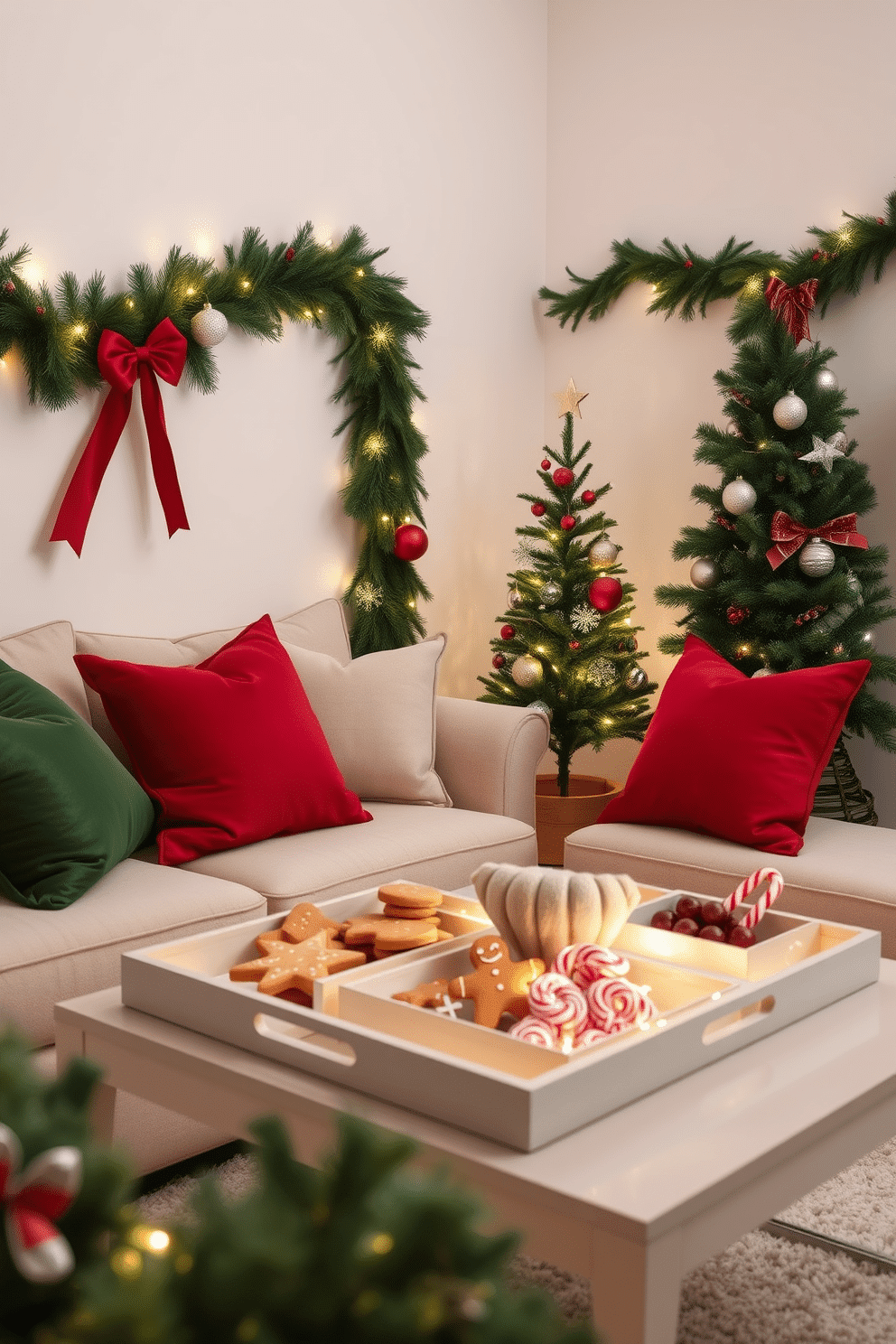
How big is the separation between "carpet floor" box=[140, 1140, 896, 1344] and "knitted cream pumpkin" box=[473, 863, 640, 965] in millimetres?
479

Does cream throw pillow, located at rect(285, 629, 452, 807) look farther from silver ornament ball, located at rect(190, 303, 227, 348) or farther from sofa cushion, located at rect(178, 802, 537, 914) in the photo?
silver ornament ball, located at rect(190, 303, 227, 348)

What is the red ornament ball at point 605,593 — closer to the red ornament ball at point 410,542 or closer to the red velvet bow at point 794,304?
the red ornament ball at point 410,542

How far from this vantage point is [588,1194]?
1.12 metres

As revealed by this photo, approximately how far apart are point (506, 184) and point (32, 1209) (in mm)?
4296

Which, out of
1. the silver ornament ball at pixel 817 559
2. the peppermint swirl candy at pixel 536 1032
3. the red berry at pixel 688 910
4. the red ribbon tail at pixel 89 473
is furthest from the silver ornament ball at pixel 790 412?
the peppermint swirl candy at pixel 536 1032

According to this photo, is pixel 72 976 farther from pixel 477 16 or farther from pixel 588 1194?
pixel 477 16

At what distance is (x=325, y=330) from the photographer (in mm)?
3607

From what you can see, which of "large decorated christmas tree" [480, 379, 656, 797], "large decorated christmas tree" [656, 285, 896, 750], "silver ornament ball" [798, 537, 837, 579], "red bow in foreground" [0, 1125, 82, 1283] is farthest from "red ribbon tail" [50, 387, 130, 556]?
"red bow in foreground" [0, 1125, 82, 1283]

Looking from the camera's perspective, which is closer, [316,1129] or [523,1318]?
[523,1318]

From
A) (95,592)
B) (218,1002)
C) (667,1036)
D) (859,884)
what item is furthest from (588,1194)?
(95,592)

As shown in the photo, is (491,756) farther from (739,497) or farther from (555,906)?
(555,906)

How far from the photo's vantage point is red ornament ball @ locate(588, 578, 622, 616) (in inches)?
144

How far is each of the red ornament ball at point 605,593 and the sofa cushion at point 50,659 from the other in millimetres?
1599

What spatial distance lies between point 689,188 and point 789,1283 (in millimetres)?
3369
